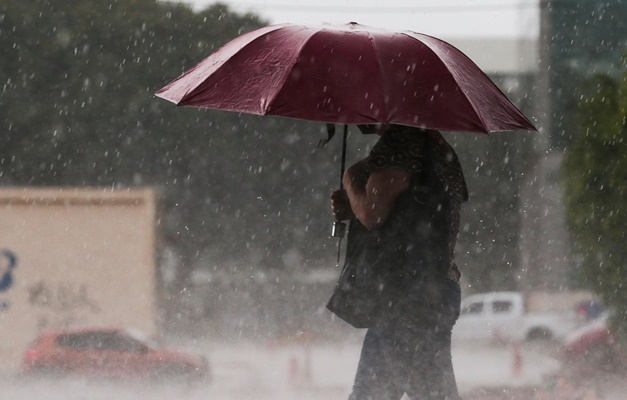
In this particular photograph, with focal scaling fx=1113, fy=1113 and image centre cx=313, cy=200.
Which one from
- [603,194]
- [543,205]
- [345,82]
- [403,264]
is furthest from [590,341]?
[345,82]

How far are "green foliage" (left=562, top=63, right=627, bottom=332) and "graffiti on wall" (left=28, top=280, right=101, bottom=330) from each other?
641 cm

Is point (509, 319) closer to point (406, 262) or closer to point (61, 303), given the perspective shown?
point (61, 303)

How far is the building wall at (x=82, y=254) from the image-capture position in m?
12.6

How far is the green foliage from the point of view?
24.5 feet

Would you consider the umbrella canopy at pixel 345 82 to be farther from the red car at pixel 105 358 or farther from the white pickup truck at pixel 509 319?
the white pickup truck at pixel 509 319

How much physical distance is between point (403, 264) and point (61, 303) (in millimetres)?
10219

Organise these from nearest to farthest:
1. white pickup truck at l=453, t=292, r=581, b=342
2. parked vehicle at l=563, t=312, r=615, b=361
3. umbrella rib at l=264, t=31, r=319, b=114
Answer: umbrella rib at l=264, t=31, r=319, b=114
parked vehicle at l=563, t=312, r=615, b=361
white pickup truck at l=453, t=292, r=581, b=342

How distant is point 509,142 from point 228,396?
179 inches

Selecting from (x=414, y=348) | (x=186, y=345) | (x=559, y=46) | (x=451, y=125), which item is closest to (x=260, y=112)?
(x=451, y=125)

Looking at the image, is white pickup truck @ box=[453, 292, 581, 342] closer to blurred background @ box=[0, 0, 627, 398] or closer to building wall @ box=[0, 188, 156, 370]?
blurred background @ box=[0, 0, 627, 398]

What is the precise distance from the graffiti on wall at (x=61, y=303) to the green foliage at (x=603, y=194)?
6.41m

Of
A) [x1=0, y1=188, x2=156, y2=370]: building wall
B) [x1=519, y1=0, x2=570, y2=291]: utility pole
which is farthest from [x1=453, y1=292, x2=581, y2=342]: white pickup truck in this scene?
[x1=0, y1=188, x2=156, y2=370]: building wall

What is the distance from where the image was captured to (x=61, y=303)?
12.8 m

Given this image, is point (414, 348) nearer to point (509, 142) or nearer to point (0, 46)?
point (509, 142)
